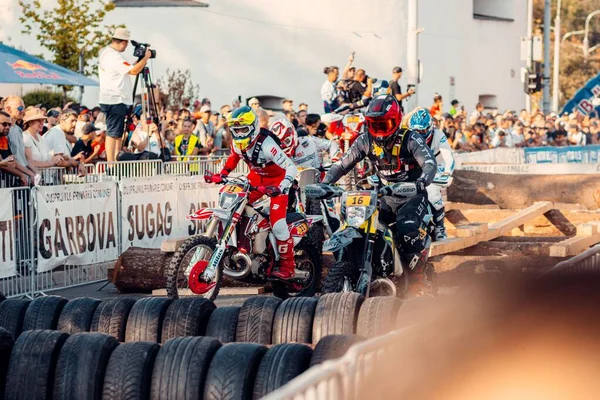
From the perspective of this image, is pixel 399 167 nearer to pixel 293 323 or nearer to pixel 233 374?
pixel 293 323

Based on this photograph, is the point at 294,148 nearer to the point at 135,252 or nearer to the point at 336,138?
the point at 135,252

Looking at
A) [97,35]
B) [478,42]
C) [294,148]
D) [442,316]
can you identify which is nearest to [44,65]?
[294,148]

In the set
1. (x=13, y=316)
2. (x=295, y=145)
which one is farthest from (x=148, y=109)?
(x=13, y=316)

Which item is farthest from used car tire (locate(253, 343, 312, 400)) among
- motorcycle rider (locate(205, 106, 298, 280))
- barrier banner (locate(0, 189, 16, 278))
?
barrier banner (locate(0, 189, 16, 278))

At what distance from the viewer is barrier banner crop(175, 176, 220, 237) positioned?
16516 millimetres

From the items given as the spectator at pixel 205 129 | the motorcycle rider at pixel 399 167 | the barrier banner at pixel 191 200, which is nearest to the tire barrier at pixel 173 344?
the motorcycle rider at pixel 399 167

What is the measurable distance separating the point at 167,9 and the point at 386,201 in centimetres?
2709

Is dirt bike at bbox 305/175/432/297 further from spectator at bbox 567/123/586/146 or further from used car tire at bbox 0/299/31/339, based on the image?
spectator at bbox 567/123/586/146

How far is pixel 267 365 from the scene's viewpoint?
6.37m

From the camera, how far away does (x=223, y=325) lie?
8211mm

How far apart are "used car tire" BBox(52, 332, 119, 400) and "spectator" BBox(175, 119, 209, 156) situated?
1345cm

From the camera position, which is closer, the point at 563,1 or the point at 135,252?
the point at 135,252

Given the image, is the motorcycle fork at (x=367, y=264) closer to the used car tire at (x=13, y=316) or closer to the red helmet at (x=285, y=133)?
the used car tire at (x=13, y=316)

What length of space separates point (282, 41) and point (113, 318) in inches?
1234
